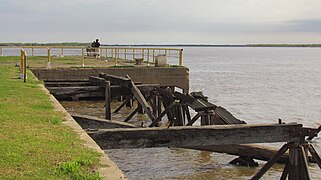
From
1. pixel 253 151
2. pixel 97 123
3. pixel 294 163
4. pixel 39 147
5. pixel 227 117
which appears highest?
pixel 39 147

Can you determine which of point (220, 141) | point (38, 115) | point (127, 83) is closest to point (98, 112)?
point (127, 83)

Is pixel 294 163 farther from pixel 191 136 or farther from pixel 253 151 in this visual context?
pixel 253 151

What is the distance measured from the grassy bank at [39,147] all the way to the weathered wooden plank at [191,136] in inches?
30.5

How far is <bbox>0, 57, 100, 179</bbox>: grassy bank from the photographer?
5.45 m

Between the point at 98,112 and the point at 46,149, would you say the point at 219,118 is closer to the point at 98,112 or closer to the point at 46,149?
the point at 46,149

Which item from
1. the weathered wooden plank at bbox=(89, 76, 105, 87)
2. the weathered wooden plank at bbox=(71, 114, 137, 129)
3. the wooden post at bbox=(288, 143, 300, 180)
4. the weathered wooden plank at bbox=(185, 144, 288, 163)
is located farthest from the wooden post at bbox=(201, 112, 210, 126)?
the weathered wooden plank at bbox=(89, 76, 105, 87)

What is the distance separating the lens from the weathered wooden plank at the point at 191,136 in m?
8.24

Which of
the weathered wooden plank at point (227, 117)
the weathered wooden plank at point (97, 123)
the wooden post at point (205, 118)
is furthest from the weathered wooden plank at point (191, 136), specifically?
the wooden post at point (205, 118)

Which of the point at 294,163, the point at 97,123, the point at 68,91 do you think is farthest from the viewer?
the point at 68,91

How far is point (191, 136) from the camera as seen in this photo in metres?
8.49

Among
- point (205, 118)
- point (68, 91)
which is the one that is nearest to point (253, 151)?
point (205, 118)

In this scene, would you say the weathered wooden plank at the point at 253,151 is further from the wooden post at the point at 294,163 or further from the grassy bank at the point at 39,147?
the grassy bank at the point at 39,147

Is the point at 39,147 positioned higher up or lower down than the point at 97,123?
higher up

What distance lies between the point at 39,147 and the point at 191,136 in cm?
287
